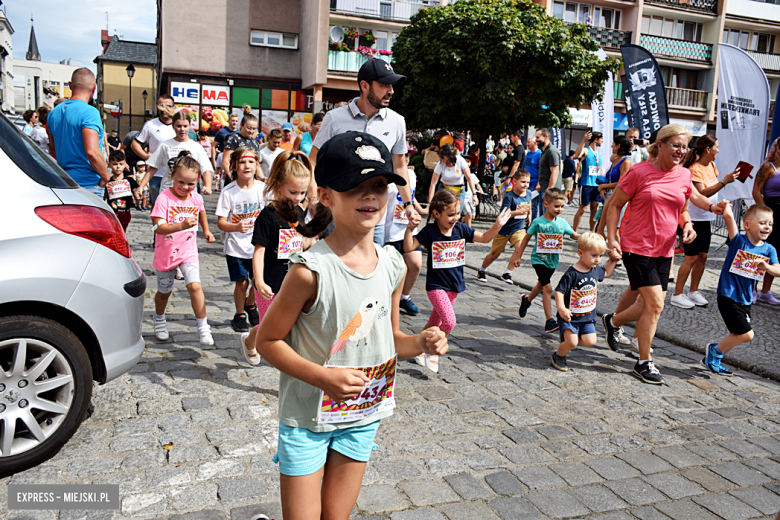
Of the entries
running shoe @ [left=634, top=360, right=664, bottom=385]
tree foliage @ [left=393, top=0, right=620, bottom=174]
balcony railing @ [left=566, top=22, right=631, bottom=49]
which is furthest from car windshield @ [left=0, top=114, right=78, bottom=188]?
balcony railing @ [left=566, top=22, right=631, bottom=49]

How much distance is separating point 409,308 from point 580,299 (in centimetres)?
218

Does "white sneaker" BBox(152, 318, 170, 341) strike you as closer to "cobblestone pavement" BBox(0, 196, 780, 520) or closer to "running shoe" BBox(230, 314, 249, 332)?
"cobblestone pavement" BBox(0, 196, 780, 520)

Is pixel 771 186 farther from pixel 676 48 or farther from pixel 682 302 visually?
pixel 676 48

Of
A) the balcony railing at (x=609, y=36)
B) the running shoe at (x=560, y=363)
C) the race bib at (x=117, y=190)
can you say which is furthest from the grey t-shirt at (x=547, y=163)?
the balcony railing at (x=609, y=36)

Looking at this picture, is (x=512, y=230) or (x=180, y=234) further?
(x=512, y=230)

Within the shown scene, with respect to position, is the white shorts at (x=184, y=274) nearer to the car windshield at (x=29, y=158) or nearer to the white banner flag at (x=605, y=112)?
the car windshield at (x=29, y=158)

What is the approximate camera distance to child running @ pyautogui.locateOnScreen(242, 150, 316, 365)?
4.21 m

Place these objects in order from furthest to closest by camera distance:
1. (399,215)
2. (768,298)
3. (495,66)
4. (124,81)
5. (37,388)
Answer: (124,81) < (495,66) < (768,298) < (399,215) < (37,388)

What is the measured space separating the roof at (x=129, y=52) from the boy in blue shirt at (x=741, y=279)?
5497 centimetres

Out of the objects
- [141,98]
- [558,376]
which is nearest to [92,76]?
[558,376]

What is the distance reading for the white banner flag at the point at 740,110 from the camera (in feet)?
41.2

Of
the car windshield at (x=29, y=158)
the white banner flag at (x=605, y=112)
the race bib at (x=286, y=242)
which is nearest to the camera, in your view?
the car windshield at (x=29, y=158)

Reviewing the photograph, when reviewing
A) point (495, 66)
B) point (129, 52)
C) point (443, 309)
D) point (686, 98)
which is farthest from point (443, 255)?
point (129, 52)

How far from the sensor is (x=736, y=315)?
5.44 meters
